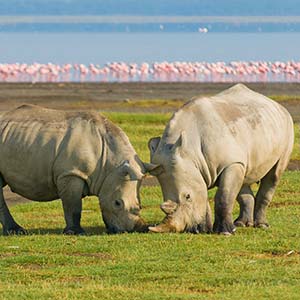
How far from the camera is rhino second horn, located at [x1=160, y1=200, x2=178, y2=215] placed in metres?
16.3

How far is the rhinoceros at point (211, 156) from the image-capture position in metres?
16.4

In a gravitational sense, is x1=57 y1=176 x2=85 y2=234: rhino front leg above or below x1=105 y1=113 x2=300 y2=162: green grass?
above

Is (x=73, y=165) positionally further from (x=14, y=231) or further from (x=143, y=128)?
(x=143, y=128)

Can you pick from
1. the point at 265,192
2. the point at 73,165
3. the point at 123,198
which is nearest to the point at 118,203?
the point at 123,198

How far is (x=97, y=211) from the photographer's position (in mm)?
20281

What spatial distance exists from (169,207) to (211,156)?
875 mm

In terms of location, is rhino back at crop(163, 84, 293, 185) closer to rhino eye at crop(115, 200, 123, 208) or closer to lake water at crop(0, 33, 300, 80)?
rhino eye at crop(115, 200, 123, 208)

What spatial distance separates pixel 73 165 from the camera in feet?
55.8

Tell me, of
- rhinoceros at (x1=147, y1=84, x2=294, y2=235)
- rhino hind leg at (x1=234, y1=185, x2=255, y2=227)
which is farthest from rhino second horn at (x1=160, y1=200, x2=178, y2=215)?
rhino hind leg at (x1=234, y1=185, x2=255, y2=227)

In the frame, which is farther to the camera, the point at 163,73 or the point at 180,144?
the point at 163,73

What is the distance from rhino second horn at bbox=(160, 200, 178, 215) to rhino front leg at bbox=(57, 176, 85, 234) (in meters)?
1.23

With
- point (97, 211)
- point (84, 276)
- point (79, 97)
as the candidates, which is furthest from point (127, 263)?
point (79, 97)

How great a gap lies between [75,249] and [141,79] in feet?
202

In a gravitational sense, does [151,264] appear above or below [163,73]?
above
